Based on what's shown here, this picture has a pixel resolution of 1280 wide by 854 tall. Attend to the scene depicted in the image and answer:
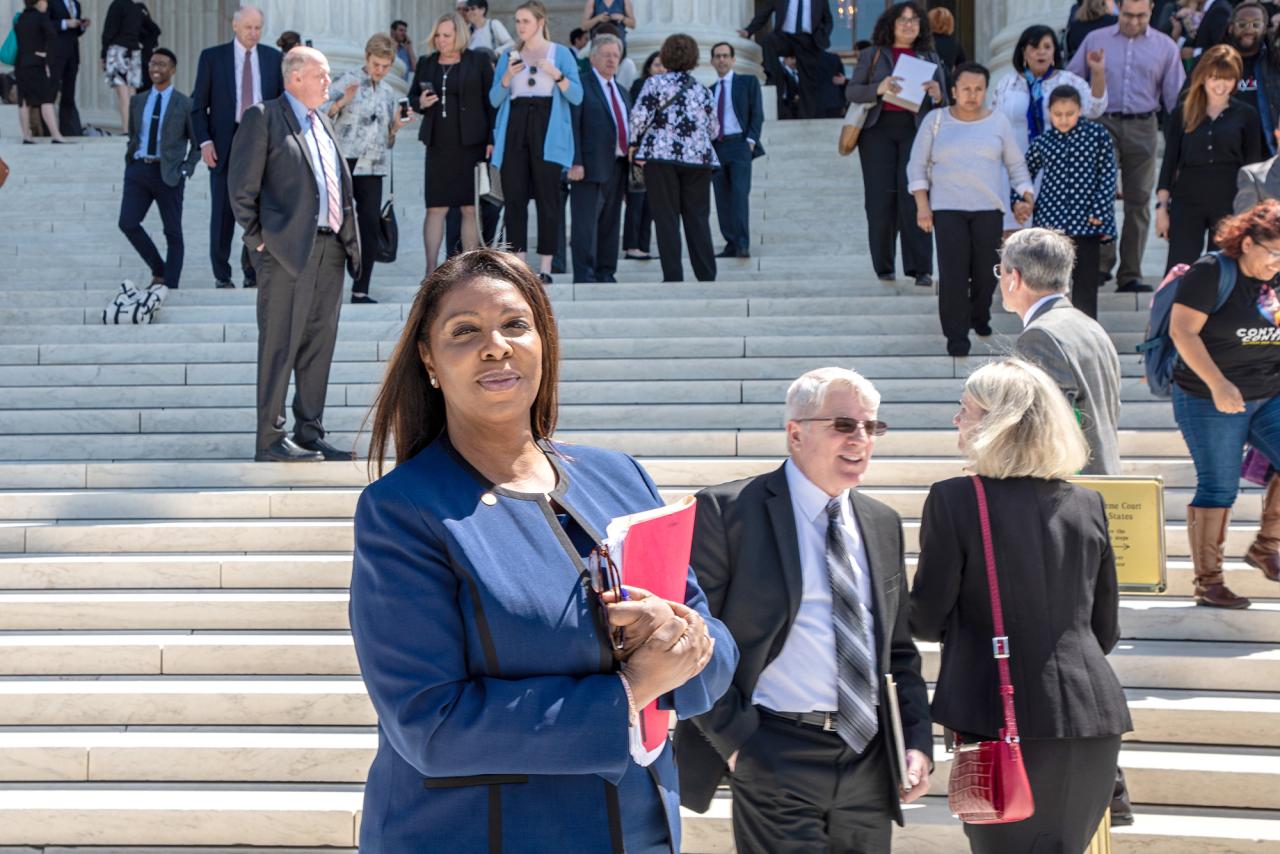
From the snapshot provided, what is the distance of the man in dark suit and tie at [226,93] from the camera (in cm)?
1171

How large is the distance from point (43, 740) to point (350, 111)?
6601 millimetres

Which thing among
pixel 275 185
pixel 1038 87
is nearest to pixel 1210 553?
pixel 275 185

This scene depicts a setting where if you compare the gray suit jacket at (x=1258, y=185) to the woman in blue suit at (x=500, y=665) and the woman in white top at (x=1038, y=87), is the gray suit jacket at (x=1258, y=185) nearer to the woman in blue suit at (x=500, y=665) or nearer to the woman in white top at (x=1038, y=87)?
the woman in white top at (x=1038, y=87)

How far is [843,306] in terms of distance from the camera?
33.8 ft

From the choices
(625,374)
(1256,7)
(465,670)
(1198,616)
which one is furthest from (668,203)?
(465,670)

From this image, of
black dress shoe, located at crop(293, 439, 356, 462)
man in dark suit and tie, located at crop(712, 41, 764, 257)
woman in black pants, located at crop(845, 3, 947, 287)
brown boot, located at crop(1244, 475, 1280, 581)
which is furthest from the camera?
man in dark suit and tie, located at crop(712, 41, 764, 257)

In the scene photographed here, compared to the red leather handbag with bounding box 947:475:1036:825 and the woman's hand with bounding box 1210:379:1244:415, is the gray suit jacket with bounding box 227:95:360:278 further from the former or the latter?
the red leather handbag with bounding box 947:475:1036:825

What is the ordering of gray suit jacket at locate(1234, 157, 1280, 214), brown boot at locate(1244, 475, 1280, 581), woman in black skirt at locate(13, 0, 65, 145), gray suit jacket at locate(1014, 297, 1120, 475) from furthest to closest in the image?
woman in black skirt at locate(13, 0, 65, 145) → gray suit jacket at locate(1234, 157, 1280, 214) → brown boot at locate(1244, 475, 1280, 581) → gray suit jacket at locate(1014, 297, 1120, 475)

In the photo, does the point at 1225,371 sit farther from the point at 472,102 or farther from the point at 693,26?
the point at 693,26

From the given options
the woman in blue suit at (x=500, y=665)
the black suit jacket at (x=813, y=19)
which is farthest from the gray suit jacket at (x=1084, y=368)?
the black suit jacket at (x=813, y=19)

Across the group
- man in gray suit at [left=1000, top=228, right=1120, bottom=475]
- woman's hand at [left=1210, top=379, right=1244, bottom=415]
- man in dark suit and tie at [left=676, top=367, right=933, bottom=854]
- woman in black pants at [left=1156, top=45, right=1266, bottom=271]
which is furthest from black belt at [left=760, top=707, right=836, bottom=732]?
woman in black pants at [left=1156, top=45, right=1266, bottom=271]

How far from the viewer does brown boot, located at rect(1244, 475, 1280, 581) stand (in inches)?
260

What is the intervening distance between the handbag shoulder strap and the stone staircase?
1.44 m

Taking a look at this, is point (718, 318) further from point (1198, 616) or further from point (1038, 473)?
point (1038, 473)
